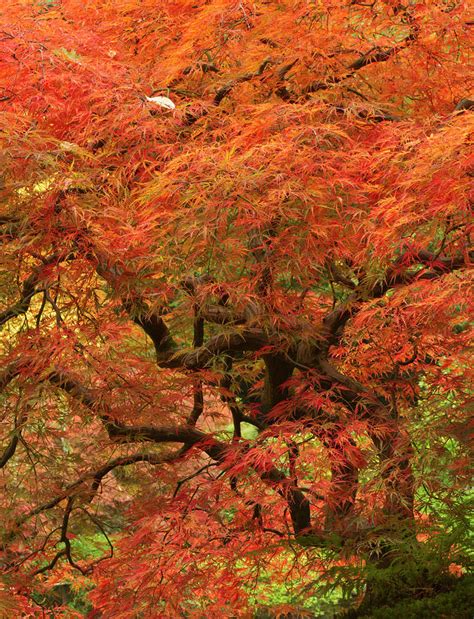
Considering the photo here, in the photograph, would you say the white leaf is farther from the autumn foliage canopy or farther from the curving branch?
the curving branch

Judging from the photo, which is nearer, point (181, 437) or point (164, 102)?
point (164, 102)

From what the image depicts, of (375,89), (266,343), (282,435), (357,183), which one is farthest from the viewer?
(375,89)

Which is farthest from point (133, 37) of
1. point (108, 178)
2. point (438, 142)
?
point (438, 142)

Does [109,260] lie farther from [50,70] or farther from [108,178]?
[50,70]

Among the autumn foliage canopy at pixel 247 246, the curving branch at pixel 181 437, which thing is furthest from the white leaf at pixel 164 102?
the curving branch at pixel 181 437

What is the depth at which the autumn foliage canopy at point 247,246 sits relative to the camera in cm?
363

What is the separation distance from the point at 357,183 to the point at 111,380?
4.84 feet

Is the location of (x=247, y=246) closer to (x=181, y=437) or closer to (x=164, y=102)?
(x=164, y=102)

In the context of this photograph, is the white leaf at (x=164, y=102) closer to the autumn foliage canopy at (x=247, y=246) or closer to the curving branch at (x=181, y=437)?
the autumn foliage canopy at (x=247, y=246)

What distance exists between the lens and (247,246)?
393cm

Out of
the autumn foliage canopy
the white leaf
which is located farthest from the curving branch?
the white leaf

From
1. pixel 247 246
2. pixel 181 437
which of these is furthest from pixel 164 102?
pixel 181 437

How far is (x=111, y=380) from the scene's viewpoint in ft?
14.0

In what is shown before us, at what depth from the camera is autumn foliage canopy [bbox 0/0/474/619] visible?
11.9 feet
